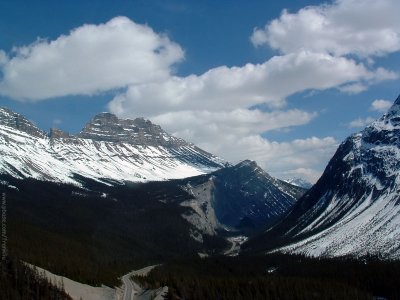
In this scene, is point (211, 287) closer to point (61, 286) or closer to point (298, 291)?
point (298, 291)

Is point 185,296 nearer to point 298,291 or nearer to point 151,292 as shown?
point 151,292

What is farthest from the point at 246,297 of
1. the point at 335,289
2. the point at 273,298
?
the point at 335,289

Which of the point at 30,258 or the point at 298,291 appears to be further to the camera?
the point at 30,258

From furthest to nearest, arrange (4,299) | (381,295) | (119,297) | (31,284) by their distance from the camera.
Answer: (381,295) → (119,297) → (31,284) → (4,299)

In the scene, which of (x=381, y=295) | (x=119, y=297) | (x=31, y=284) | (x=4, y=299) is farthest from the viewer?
(x=381, y=295)

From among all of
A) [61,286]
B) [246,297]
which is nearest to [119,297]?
[61,286]

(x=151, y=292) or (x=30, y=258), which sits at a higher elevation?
(x=30, y=258)
